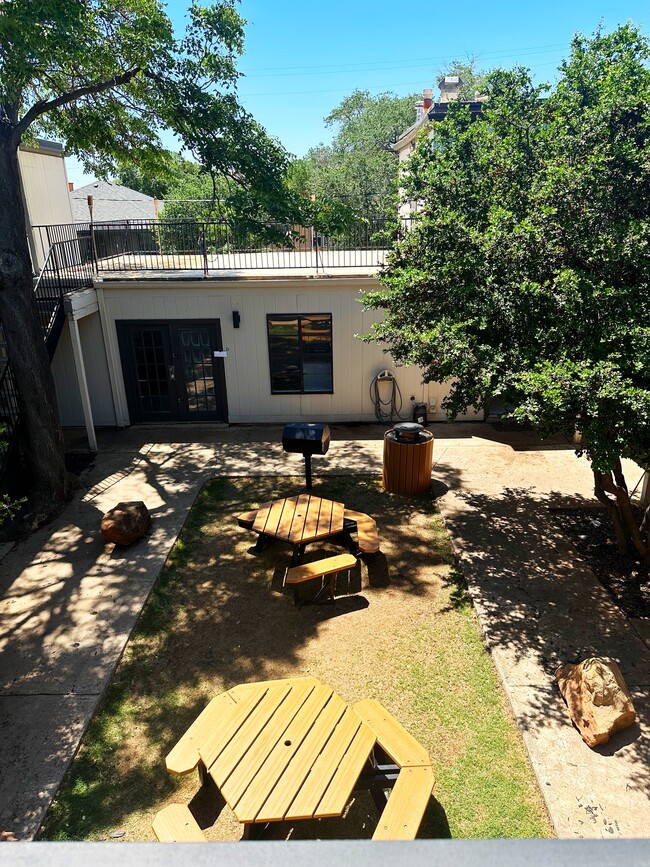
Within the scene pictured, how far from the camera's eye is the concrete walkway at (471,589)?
167 inches

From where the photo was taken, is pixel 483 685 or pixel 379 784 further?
pixel 483 685

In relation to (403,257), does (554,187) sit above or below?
above

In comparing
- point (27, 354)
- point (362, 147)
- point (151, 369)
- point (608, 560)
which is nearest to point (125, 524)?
point (27, 354)

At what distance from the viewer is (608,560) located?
681cm

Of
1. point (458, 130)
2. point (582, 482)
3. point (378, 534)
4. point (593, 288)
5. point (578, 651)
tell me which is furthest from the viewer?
point (582, 482)

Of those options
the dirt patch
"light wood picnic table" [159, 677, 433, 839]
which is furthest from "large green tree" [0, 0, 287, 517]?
the dirt patch

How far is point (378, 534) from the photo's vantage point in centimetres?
755

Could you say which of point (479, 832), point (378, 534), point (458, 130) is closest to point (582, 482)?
point (378, 534)

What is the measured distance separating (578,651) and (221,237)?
9.46 meters

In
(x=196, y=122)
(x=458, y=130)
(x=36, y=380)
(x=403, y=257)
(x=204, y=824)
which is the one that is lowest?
(x=204, y=824)

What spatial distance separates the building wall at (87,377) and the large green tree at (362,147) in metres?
22.0

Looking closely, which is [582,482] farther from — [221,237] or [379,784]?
[221,237]

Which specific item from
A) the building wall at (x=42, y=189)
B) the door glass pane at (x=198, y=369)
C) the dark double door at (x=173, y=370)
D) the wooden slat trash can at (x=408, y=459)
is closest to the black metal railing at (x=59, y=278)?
the building wall at (x=42, y=189)

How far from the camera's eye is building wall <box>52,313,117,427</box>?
11234 millimetres
